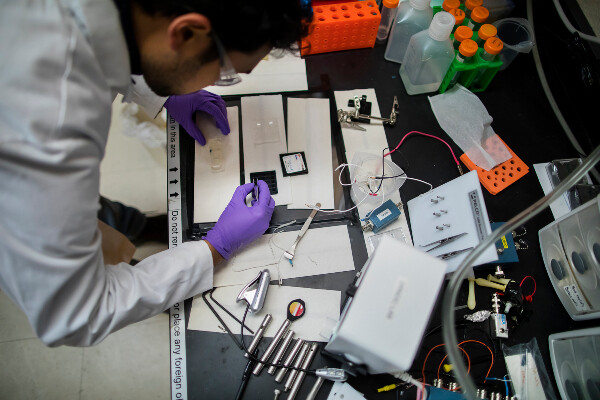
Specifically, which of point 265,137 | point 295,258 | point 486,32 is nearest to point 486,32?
point 486,32

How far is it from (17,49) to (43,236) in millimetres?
340

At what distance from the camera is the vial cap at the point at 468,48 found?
3.78 ft

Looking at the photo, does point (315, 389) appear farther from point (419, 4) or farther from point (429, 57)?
point (419, 4)

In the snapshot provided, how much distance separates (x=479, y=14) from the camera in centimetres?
Result: 123

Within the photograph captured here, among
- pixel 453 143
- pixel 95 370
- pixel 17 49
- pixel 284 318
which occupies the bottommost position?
pixel 95 370

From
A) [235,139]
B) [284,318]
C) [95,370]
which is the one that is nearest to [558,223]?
[284,318]

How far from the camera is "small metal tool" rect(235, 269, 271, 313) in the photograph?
992 mm

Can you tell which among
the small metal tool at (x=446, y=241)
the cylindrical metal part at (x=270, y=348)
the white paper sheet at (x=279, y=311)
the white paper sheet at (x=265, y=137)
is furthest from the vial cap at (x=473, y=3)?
the cylindrical metal part at (x=270, y=348)

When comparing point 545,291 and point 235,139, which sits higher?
point 235,139

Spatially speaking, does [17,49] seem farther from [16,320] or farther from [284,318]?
[16,320]

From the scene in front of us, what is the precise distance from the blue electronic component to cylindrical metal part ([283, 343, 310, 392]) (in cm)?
38

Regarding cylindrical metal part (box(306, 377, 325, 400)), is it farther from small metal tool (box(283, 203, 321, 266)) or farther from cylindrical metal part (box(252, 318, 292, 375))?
small metal tool (box(283, 203, 321, 266))

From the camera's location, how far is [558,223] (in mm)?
1014

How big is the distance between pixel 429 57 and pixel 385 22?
28 centimetres
